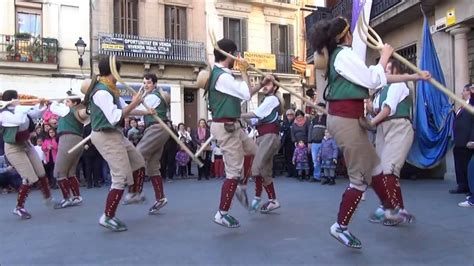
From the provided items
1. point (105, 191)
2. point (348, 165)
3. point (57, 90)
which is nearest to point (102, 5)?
point (57, 90)

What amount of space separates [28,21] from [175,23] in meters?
6.34

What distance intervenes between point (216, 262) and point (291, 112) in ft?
31.5

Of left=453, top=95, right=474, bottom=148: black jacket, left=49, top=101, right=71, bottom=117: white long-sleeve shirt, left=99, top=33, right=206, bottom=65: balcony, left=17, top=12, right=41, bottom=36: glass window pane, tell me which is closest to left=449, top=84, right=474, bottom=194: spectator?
left=453, top=95, right=474, bottom=148: black jacket

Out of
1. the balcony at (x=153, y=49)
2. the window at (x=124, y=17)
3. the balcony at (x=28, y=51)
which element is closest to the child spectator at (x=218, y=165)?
the balcony at (x=153, y=49)

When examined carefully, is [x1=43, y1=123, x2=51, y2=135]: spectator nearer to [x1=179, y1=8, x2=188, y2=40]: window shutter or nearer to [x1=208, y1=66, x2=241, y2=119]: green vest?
[x1=208, y1=66, x2=241, y2=119]: green vest

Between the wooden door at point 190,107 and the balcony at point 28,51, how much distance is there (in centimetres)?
596

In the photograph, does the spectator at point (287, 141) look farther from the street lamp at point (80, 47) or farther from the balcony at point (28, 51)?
the balcony at point (28, 51)

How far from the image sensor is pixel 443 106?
32.2ft

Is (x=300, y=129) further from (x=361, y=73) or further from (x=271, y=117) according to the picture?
(x=361, y=73)

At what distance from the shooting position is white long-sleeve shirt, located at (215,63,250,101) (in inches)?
202

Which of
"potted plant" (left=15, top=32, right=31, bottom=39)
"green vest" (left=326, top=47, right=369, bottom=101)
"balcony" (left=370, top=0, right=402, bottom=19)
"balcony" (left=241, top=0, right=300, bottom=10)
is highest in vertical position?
"balcony" (left=241, top=0, right=300, bottom=10)

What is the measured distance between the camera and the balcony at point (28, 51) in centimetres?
1914

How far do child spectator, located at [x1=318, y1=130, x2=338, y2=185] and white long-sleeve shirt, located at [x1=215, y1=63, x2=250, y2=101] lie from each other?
18.4 feet

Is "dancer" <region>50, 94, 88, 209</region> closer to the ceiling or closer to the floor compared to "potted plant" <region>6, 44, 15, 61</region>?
closer to the floor
